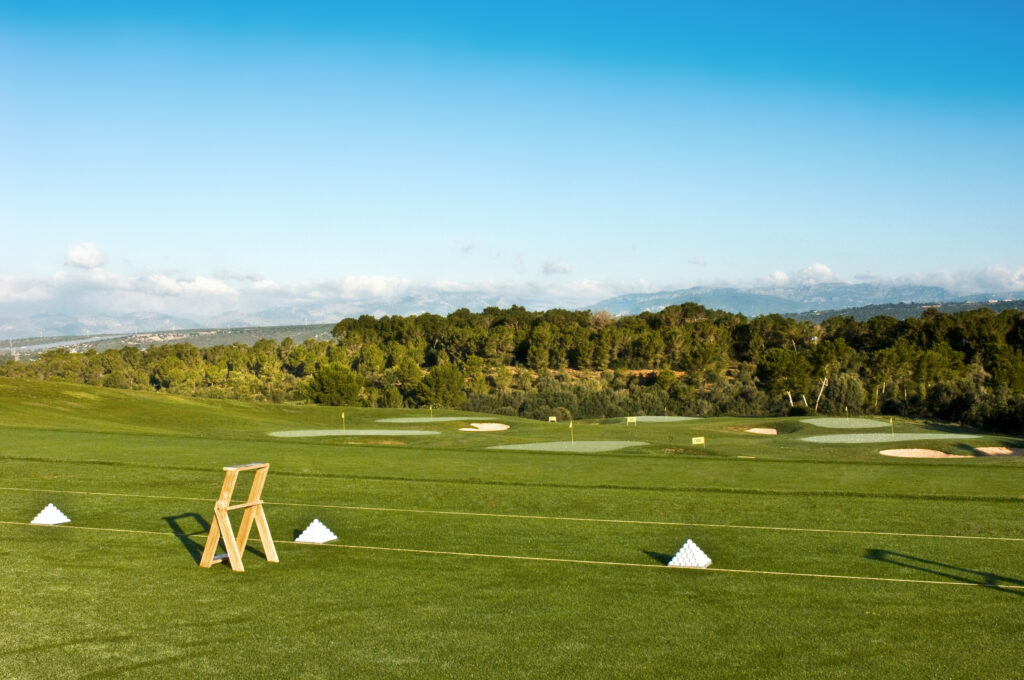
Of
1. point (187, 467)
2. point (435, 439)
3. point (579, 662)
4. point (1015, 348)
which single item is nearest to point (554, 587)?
point (579, 662)

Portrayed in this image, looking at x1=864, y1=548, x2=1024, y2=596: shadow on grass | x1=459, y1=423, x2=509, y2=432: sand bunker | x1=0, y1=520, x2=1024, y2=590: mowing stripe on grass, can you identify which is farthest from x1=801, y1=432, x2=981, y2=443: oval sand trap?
x1=0, y1=520, x2=1024, y2=590: mowing stripe on grass

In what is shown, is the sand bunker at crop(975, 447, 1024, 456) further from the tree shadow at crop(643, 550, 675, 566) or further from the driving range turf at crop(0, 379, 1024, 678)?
the tree shadow at crop(643, 550, 675, 566)


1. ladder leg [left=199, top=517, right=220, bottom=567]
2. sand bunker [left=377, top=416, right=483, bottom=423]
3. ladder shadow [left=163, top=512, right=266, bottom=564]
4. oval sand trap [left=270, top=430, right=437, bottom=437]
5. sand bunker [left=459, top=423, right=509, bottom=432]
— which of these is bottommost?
sand bunker [left=459, top=423, right=509, bottom=432]

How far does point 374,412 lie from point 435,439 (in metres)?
17.0

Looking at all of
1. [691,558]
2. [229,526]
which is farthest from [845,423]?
[229,526]

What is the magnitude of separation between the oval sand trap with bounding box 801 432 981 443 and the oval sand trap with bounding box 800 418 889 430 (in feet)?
8.14

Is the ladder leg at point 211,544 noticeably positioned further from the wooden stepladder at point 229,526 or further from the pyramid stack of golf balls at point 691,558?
the pyramid stack of golf balls at point 691,558

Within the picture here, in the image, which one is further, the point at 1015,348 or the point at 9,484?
the point at 1015,348

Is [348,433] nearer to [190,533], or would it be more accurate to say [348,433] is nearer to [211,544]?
[190,533]

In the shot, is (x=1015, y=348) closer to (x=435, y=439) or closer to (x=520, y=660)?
(x=435, y=439)

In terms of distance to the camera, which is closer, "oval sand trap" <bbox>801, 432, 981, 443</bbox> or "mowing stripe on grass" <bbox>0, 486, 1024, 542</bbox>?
"mowing stripe on grass" <bbox>0, 486, 1024, 542</bbox>

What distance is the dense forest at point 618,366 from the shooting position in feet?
209

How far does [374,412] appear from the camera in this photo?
4850cm

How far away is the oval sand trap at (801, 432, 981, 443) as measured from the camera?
34375 mm
